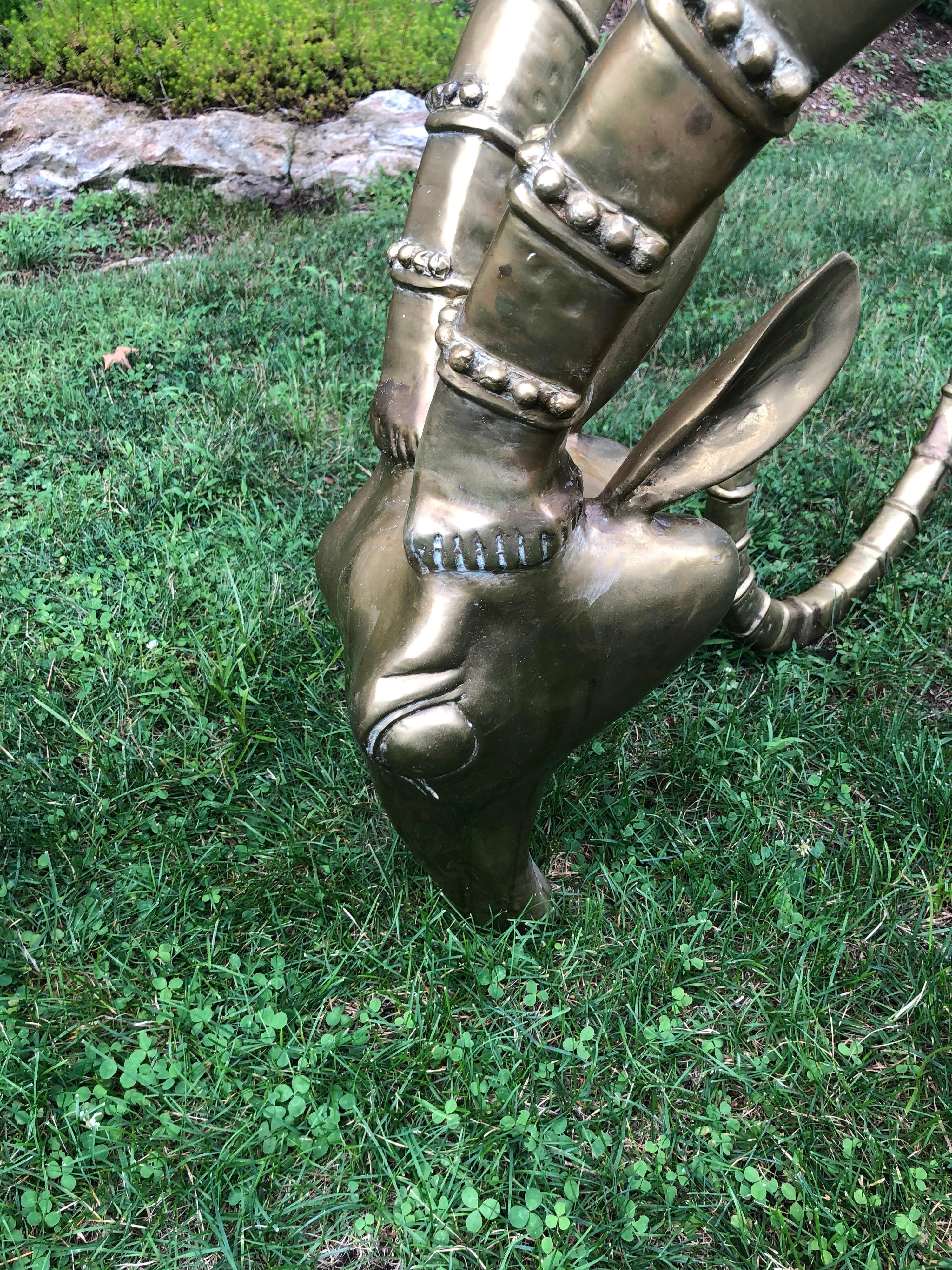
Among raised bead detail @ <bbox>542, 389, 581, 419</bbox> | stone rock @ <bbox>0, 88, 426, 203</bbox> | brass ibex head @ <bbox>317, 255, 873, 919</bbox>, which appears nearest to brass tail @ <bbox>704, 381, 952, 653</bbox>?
brass ibex head @ <bbox>317, 255, 873, 919</bbox>

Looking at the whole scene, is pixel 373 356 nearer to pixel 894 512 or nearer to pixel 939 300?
pixel 894 512

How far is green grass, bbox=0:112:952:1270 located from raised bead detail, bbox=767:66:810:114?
119cm

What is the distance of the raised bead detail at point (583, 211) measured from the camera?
0.82 m

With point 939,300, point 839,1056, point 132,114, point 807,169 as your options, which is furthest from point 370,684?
point 807,169

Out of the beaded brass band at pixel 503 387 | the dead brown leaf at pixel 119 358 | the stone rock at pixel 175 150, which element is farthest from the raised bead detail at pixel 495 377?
the stone rock at pixel 175 150

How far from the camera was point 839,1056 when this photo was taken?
1456 millimetres

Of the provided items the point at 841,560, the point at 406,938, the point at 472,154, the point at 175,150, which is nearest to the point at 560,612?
the point at 472,154

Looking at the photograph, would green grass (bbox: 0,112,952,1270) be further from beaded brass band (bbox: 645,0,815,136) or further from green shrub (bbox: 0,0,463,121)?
green shrub (bbox: 0,0,463,121)

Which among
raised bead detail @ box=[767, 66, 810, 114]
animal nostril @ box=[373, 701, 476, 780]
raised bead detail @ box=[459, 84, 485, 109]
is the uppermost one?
raised bead detail @ box=[767, 66, 810, 114]

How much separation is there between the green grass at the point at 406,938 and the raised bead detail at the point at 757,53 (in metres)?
1.21

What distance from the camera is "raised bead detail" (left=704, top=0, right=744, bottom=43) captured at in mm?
735

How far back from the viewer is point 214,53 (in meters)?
4.34

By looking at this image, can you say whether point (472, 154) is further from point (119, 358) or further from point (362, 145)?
point (362, 145)

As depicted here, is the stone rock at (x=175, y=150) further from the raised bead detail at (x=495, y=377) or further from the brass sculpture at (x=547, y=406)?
the raised bead detail at (x=495, y=377)
